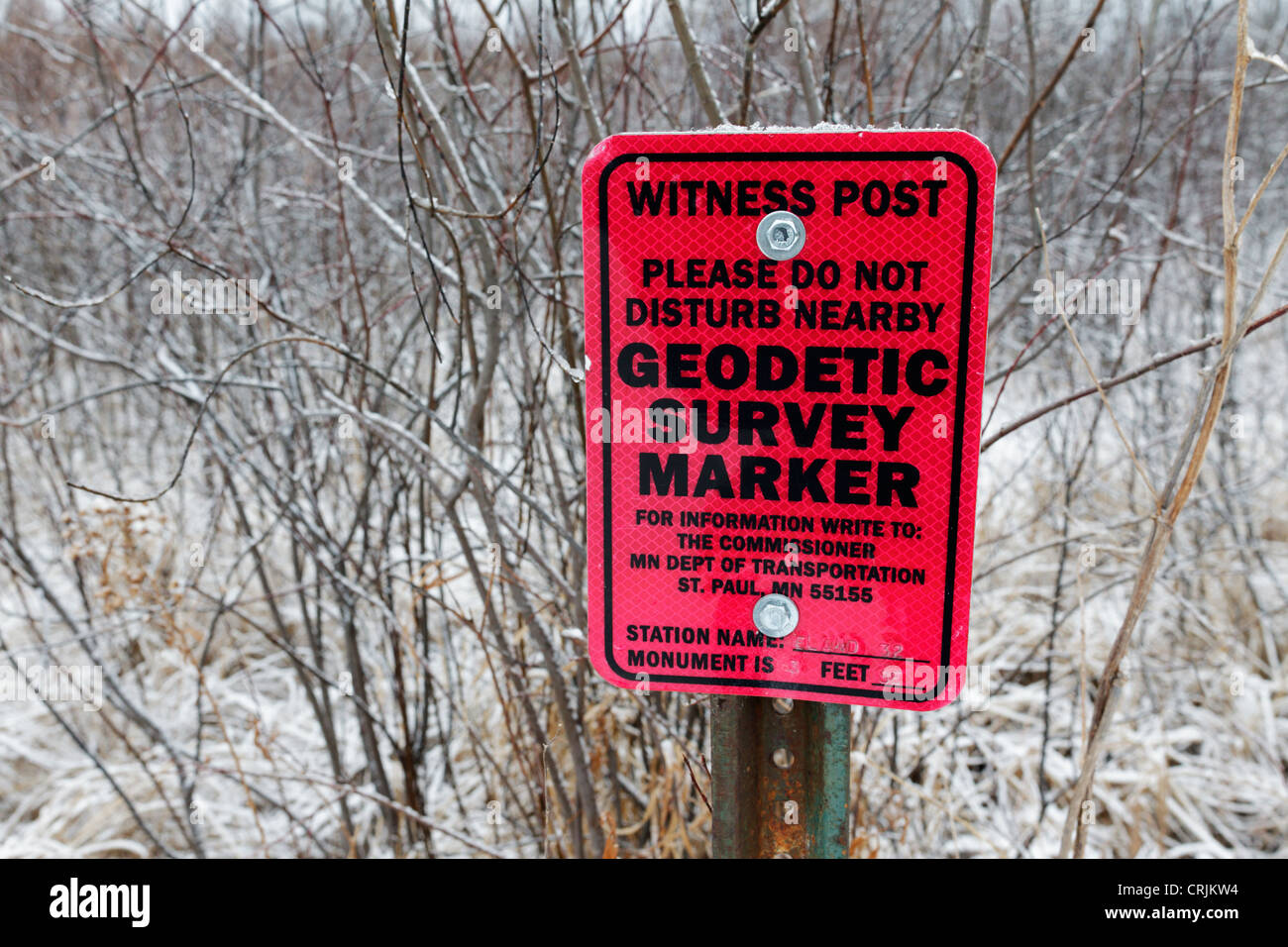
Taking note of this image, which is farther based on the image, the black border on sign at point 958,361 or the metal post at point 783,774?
the metal post at point 783,774

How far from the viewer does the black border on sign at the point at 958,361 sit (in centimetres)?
92

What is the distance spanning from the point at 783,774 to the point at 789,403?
427 millimetres

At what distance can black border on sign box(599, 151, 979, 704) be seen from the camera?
920 mm

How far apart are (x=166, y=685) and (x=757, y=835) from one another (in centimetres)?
334

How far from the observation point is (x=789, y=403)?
96 cm

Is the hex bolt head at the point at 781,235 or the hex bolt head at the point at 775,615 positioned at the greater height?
the hex bolt head at the point at 781,235

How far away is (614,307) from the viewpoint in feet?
3.27

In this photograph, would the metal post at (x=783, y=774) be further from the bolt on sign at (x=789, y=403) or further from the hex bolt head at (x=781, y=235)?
→ the hex bolt head at (x=781, y=235)

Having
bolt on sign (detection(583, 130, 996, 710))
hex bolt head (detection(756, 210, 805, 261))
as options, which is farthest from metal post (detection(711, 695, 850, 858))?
hex bolt head (detection(756, 210, 805, 261))

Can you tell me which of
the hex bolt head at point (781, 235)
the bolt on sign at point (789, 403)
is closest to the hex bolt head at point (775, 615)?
the bolt on sign at point (789, 403)

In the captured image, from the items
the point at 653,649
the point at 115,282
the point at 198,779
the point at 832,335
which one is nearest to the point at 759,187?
the point at 832,335

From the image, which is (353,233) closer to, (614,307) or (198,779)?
(198,779)

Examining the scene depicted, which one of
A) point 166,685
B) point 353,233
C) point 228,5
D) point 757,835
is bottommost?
point 166,685
